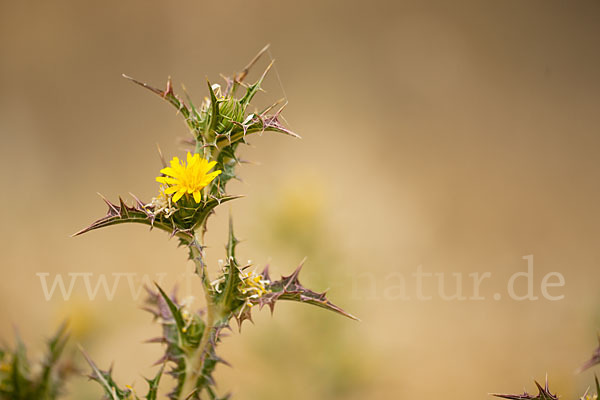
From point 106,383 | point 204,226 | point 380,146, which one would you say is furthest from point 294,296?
point 380,146

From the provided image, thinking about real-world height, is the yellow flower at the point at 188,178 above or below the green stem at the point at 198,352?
above

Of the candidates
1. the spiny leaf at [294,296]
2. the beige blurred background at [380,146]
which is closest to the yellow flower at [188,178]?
the spiny leaf at [294,296]

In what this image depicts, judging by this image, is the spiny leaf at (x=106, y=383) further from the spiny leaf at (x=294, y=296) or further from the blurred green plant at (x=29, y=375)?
the spiny leaf at (x=294, y=296)

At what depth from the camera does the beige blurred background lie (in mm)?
3928

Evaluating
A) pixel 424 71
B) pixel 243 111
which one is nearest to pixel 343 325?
pixel 243 111

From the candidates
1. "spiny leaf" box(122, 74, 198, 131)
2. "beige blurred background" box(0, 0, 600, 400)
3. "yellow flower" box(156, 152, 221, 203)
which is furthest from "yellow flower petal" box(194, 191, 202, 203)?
"beige blurred background" box(0, 0, 600, 400)

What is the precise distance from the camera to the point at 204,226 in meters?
0.79

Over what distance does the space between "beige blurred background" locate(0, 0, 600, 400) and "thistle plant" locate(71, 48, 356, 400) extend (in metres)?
2.88

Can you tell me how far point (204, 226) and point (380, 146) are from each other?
3.79 m

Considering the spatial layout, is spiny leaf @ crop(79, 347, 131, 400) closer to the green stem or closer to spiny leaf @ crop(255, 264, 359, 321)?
the green stem

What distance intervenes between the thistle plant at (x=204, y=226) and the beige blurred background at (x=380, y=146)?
9.44ft

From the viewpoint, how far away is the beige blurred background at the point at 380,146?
393 centimetres

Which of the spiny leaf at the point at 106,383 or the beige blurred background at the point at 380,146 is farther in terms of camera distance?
the beige blurred background at the point at 380,146

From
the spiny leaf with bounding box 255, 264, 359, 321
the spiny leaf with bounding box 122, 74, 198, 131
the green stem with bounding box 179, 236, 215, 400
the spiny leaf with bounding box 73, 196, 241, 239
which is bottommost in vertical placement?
the green stem with bounding box 179, 236, 215, 400
